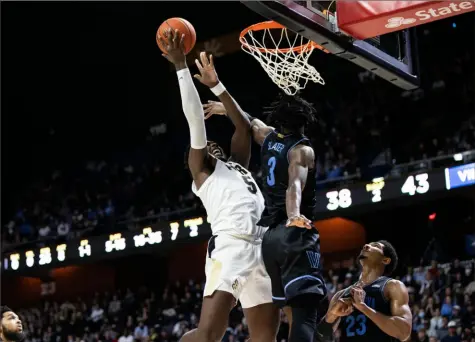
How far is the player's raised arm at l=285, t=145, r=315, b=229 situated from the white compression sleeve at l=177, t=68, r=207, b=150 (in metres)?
0.52

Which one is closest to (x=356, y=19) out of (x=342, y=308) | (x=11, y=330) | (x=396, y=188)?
(x=342, y=308)

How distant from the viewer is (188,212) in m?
16.7

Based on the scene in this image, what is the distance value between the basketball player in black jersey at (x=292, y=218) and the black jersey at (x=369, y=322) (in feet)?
2.33

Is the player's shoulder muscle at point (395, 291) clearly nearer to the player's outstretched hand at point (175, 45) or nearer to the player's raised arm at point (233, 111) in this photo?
the player's raised arm at point (233, 111)

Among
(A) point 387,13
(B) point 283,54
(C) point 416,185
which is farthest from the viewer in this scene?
(C) point 416,185

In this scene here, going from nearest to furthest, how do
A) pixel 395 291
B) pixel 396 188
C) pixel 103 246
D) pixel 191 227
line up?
1. pixel 395 291
2. pixel 396 188
3. pixel 191 227
4. pixel 103 246

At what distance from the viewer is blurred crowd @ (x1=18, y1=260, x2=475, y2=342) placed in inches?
464

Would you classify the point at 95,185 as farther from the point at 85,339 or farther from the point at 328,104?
the point at 328,104

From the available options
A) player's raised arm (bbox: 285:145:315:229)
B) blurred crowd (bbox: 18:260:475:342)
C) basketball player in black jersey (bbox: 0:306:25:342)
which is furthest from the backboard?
blurred crowd (bbox: 18:260:475:342)

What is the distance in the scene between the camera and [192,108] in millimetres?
4691

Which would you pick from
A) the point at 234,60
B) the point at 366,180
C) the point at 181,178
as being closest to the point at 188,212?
the point at 181,178

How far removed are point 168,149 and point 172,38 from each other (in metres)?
15.9

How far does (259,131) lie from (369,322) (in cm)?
134

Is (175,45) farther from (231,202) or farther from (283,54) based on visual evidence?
(283,54)
